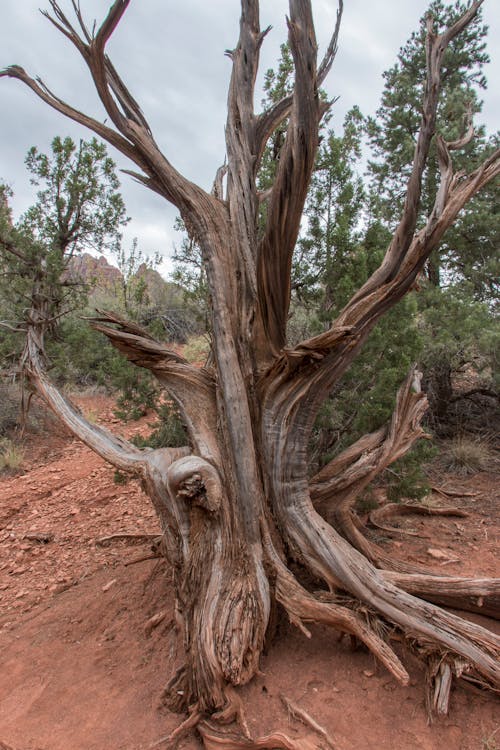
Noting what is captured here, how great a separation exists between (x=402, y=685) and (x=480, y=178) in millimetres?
3202

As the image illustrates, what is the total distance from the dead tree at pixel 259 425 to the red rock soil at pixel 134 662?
0.55 ft

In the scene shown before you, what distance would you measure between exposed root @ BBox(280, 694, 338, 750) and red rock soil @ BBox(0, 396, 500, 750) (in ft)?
0.10

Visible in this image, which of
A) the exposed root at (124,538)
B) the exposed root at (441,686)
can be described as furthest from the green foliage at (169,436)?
the exposed root at (441,686)

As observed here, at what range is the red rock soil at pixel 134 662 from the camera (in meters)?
2.37

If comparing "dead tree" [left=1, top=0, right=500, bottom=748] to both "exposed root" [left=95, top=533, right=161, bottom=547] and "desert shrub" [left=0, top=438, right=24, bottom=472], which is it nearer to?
"exposed root" [left=95, top=533, right=161, bottom=547]

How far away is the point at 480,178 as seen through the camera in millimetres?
3066

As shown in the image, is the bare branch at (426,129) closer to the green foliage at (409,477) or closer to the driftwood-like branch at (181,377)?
the driftwood-like branch at (181,377)

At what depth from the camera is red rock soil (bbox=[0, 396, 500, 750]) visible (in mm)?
2367

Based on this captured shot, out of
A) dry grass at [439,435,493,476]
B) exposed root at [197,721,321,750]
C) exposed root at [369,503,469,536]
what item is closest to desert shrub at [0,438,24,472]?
exposed root at [369,503,469,536]

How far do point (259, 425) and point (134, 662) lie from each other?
5.85 feet

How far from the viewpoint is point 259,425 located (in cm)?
305

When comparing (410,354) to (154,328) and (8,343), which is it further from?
(8,343)

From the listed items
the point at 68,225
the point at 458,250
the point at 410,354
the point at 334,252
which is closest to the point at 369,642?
the point at 410,354

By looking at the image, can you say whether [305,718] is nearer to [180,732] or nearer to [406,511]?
[180,732]
